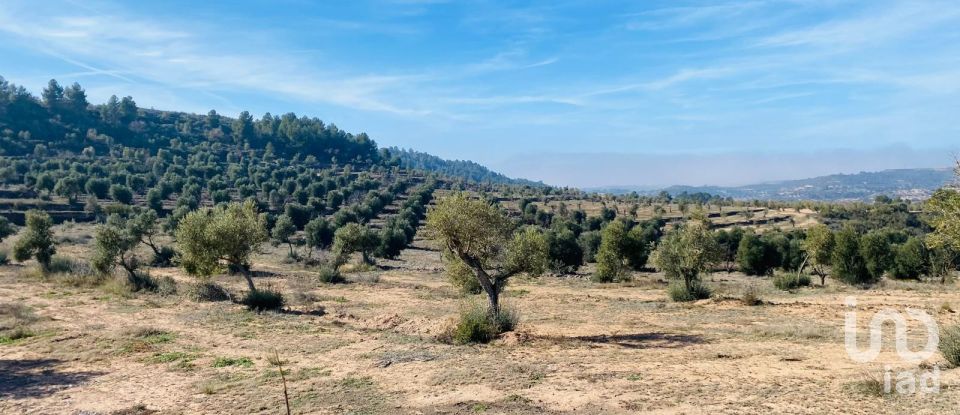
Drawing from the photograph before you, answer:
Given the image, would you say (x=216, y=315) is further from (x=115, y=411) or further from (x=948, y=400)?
(x=948, y=400)

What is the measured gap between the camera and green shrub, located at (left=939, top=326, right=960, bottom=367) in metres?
13.6

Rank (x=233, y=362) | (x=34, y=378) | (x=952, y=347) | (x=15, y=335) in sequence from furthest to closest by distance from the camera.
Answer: (x=15, y=335) < (x=233, y=362) < (x=34, y=378) < (x=952, y=347)

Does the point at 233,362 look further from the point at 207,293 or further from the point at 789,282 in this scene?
the point at 789,282

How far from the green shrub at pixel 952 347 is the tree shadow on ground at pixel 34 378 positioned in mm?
24124

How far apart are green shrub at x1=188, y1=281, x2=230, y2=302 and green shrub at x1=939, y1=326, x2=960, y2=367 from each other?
32822 millimetres

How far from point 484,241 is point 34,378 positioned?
15381mm

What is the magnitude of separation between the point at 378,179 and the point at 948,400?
136625 mm

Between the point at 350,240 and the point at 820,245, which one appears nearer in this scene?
the point at 820,245

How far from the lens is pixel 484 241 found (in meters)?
Result: 21.8

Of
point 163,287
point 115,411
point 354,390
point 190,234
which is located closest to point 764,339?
point 354,390

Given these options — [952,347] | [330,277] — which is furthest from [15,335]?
[952,347]

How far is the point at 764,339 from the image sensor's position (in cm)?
1973

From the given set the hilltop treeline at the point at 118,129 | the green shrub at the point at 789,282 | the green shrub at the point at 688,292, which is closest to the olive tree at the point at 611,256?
the green shrub at the point at 789,282

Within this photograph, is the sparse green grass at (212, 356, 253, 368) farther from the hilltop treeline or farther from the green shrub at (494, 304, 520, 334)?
the hilltop treeline
